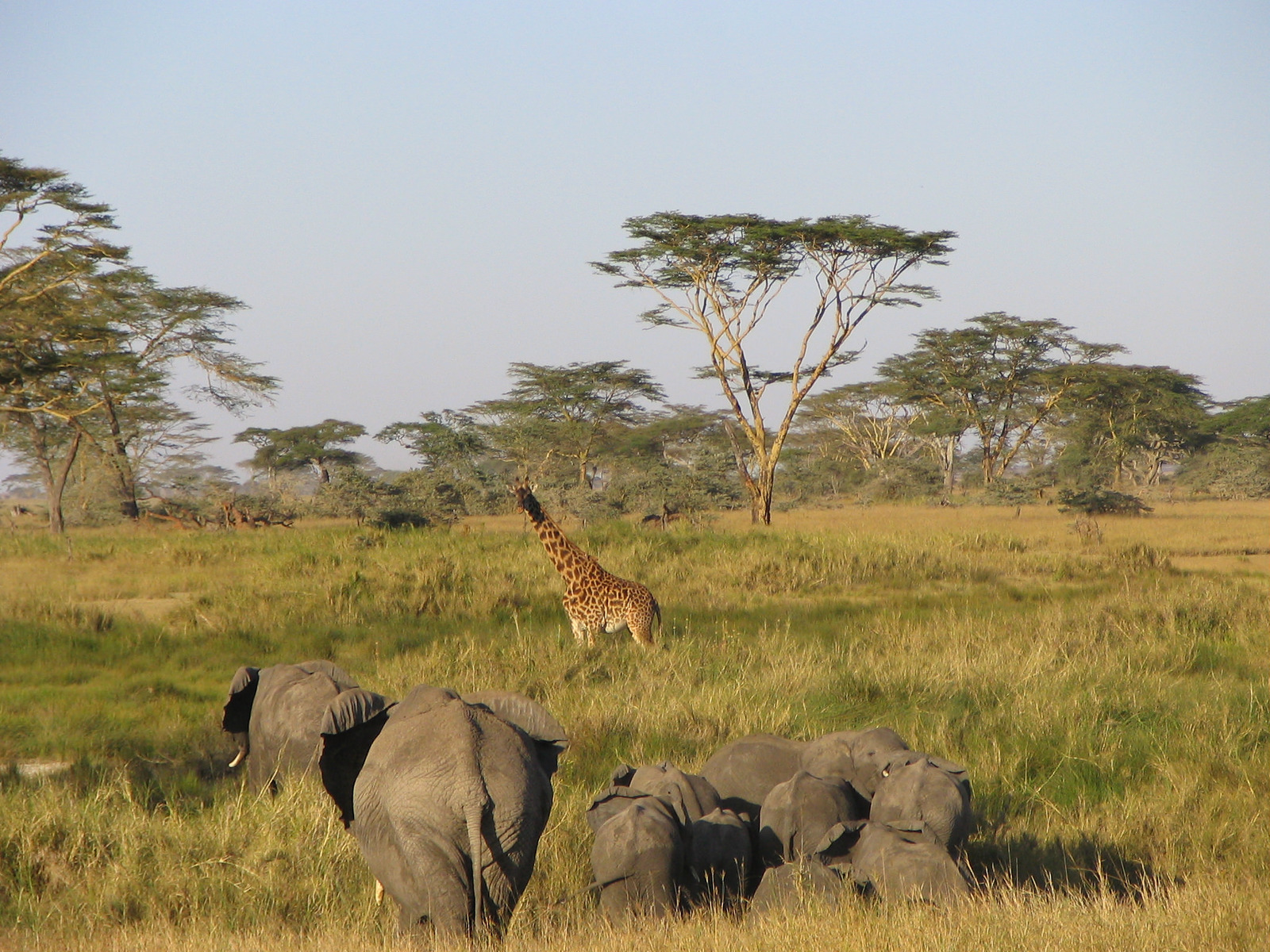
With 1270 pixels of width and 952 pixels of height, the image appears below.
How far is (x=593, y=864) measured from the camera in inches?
135

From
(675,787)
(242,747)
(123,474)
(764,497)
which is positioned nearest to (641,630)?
(242,747)

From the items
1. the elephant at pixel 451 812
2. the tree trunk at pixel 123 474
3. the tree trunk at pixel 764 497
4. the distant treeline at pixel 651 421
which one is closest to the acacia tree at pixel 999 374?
the distant treeline at pixel 651 421

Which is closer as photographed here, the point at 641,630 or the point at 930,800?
the point at 930,800

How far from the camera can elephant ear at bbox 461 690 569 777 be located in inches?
125

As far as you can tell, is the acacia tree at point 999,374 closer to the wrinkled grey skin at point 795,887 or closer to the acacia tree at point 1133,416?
the acacia tree at point 1133,416

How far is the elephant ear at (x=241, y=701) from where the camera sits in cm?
496

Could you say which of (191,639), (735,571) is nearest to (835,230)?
(735,571)

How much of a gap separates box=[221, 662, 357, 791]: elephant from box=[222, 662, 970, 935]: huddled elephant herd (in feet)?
0.47

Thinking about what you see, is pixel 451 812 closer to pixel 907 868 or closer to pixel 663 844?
pixel 663 844

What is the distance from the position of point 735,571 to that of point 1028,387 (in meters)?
25.0

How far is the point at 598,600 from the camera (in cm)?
899

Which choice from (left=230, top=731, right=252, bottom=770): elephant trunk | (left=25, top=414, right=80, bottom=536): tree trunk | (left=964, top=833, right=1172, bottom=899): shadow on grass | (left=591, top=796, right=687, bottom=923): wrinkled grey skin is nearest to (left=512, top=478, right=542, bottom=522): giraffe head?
(left=230, top=731, right=252, bottom=770): elephant trunk

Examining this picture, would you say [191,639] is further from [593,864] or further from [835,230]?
[835,230]

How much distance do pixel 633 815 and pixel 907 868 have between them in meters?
0.85
